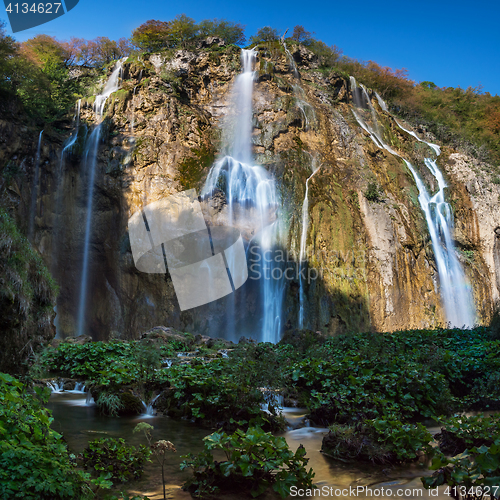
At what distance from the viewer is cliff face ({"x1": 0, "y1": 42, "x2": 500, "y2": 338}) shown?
19.5 meters

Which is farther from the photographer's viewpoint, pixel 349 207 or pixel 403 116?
pixel 403 116

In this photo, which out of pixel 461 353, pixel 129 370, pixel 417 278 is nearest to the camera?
pixel 129 370

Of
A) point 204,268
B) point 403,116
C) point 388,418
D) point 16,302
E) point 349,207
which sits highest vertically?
point 403,116

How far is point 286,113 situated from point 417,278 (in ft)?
37.6

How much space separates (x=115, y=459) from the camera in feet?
13.9

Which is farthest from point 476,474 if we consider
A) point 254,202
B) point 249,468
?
point 254,202

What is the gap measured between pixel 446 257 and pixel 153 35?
954 inches

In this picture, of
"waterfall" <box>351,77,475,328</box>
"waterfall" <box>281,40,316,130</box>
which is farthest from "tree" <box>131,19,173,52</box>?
"waterfall" <box>351,77,475,328</box>

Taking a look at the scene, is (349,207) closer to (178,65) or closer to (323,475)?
(178,65)

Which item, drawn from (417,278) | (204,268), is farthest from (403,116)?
(204,268)

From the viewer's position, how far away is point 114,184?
2053cm

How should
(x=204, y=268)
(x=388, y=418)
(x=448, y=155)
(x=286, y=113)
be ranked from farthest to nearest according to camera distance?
1. (x=448, y=155)
2. (x=286, y=113)
3. (x=204, y=268)
4. (x=388, y=418)

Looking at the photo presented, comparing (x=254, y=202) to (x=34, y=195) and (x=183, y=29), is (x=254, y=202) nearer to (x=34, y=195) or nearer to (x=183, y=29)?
(x=34, y=195)

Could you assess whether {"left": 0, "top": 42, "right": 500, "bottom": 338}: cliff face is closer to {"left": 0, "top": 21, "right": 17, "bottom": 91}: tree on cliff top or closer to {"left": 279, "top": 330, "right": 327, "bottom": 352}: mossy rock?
{"left": 0, "top": 21, "right": 17, "bottom": 91}: tree on cliff top
